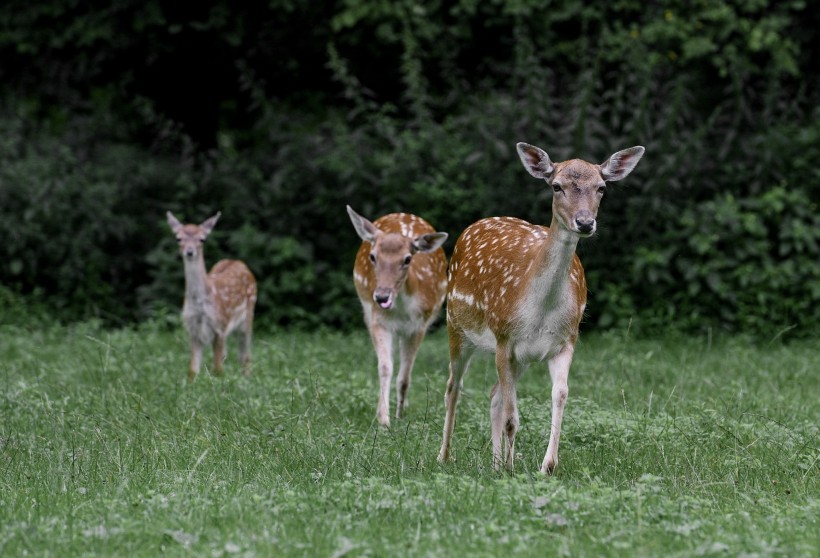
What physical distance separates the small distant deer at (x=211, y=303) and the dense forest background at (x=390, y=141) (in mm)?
1727

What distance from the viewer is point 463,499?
16.6ft

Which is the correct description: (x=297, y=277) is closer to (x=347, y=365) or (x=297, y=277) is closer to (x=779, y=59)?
(x=347, y=365)

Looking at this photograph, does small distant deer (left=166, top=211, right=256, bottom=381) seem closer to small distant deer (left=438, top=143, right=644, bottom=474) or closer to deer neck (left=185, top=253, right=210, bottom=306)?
deer neck (left=185, top=253, right=210, bottom=306)

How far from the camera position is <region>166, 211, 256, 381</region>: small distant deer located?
34.0ft

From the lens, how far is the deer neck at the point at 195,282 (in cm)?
1060

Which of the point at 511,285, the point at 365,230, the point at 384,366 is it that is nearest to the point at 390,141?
the point at 365,230

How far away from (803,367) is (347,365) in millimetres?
3467

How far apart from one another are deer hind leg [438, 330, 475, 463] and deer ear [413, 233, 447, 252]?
1292 millimetres

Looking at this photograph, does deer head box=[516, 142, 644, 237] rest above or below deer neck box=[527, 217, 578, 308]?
above

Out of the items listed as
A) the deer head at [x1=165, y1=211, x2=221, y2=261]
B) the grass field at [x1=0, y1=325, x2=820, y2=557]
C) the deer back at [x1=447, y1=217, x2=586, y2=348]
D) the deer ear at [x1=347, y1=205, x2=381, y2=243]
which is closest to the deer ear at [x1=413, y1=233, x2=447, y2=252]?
the deer ear at [x1=347, y1=205, x2=381, y2=243]

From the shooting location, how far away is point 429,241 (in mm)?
8312

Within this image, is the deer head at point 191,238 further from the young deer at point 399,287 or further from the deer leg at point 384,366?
the deer leg at point 384,366

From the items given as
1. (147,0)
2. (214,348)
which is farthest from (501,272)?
(147,0)

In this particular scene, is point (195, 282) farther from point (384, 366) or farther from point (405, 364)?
point (384, 366)
